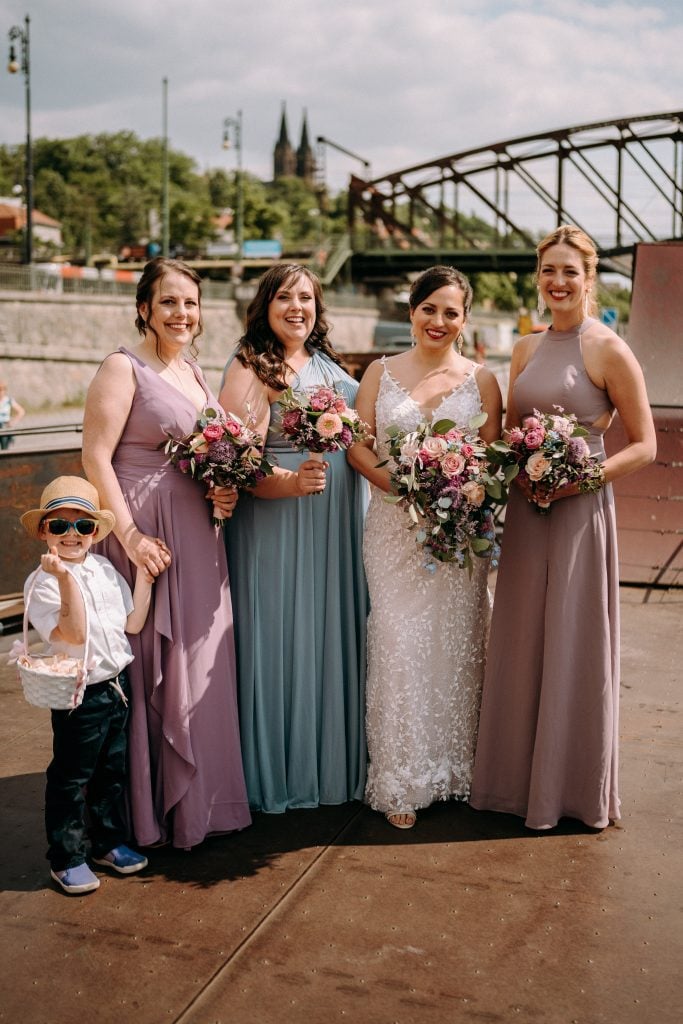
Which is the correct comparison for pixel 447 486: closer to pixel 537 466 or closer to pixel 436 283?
pixel 537 466

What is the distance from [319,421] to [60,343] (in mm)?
38537

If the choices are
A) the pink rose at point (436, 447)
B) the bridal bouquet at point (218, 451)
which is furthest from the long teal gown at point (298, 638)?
the pink rose at point (436, 447)

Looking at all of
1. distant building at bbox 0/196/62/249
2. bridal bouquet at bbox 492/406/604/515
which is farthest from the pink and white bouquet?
distant building at bbox 0/196/62/249

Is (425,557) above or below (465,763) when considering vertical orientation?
above

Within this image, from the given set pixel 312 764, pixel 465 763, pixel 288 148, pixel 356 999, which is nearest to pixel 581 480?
pixel 465 763

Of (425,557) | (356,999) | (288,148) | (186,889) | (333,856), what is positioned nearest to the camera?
(356,999)

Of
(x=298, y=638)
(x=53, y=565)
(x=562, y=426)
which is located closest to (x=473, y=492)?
(x=562, y=426)

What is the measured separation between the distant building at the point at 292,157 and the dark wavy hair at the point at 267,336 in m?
167

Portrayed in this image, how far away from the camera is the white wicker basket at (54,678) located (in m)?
3.29

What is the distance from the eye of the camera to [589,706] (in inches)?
156

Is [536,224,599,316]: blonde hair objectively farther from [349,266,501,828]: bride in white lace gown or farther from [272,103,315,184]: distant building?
[272,103,315,184]: distant building

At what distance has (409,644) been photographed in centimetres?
406

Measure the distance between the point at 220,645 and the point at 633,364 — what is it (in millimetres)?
1987

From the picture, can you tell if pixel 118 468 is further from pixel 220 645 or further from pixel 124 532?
pixel 220 645
